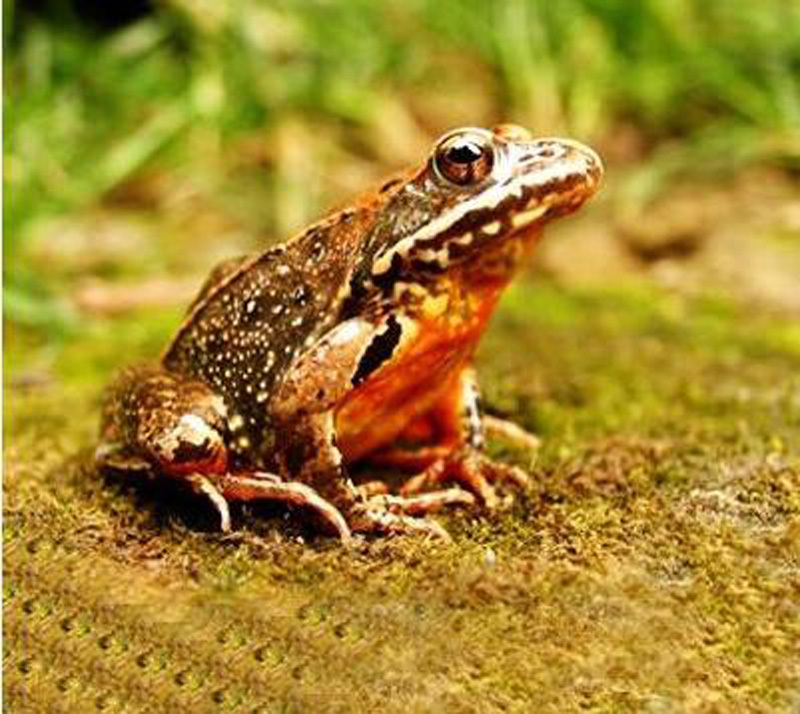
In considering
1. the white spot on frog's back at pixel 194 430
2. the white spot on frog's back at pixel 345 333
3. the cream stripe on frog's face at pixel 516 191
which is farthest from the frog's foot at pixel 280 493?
the cream stripe on frog's face at pixel 516 191

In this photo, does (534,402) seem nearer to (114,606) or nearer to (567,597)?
(567,597)

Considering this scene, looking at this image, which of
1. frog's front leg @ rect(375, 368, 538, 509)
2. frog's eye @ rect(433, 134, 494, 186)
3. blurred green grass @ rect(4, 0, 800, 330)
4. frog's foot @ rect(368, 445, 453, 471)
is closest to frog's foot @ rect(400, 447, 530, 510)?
frog's front leg @ rect(375, 368, 538, 509)

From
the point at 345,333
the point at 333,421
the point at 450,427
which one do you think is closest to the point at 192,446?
the point at 333,421

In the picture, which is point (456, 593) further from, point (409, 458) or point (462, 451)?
point (409, 458)

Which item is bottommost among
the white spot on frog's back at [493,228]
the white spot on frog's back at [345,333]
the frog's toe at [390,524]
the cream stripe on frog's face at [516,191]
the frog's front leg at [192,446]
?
the frog's toe at [390,524]

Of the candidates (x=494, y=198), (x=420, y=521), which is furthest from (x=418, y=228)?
(x=420, y=521)

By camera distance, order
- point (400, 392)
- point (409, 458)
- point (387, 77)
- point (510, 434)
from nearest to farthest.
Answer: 1. point (400, 392)
2. point (409, 458)
3. point (510, 434)
4. point (387, 77)

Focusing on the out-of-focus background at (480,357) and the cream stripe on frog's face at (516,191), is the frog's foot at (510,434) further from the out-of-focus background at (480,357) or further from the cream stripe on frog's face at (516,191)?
the cream stripe on frog's face at (516,191)
